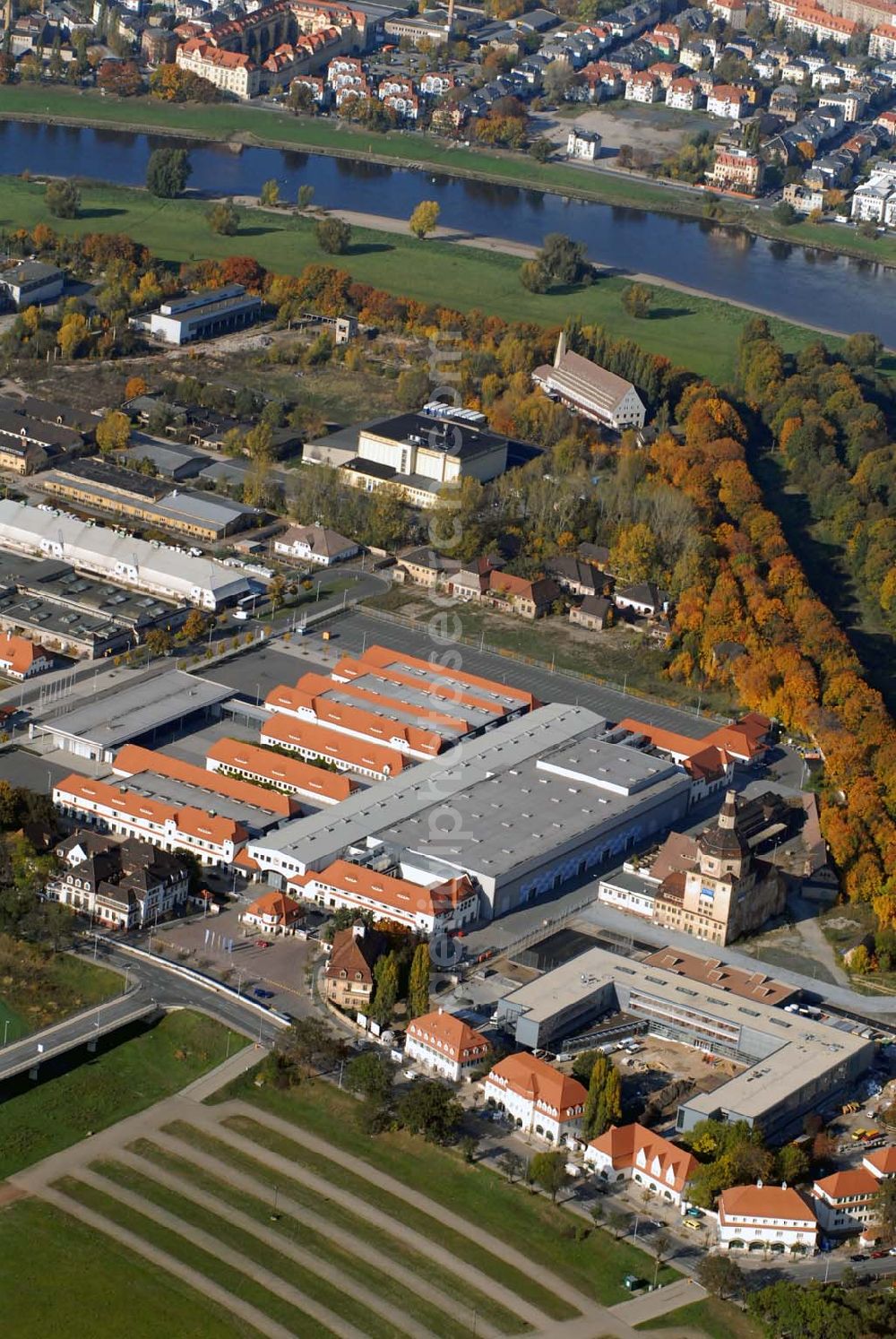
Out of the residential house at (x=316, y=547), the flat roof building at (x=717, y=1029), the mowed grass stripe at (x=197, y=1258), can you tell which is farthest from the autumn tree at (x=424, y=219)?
the mowed grass stripe at (x=197, y=1258)

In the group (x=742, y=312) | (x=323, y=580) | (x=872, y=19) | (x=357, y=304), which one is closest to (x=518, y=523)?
(x=323, y=580)

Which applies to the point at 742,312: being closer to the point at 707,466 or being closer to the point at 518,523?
the point at 707,466

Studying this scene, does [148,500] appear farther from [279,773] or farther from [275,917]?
[275,917]

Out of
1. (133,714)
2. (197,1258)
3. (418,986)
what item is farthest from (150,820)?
(197,1258)

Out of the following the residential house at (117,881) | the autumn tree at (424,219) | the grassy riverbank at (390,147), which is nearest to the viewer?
the residential house at (117,881)

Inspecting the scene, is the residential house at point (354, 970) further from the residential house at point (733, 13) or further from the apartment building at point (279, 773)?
the residential house at point (733, 13)

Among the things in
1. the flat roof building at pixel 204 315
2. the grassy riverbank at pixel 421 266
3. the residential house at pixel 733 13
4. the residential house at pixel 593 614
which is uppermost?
the residential house at pixel 733 13
